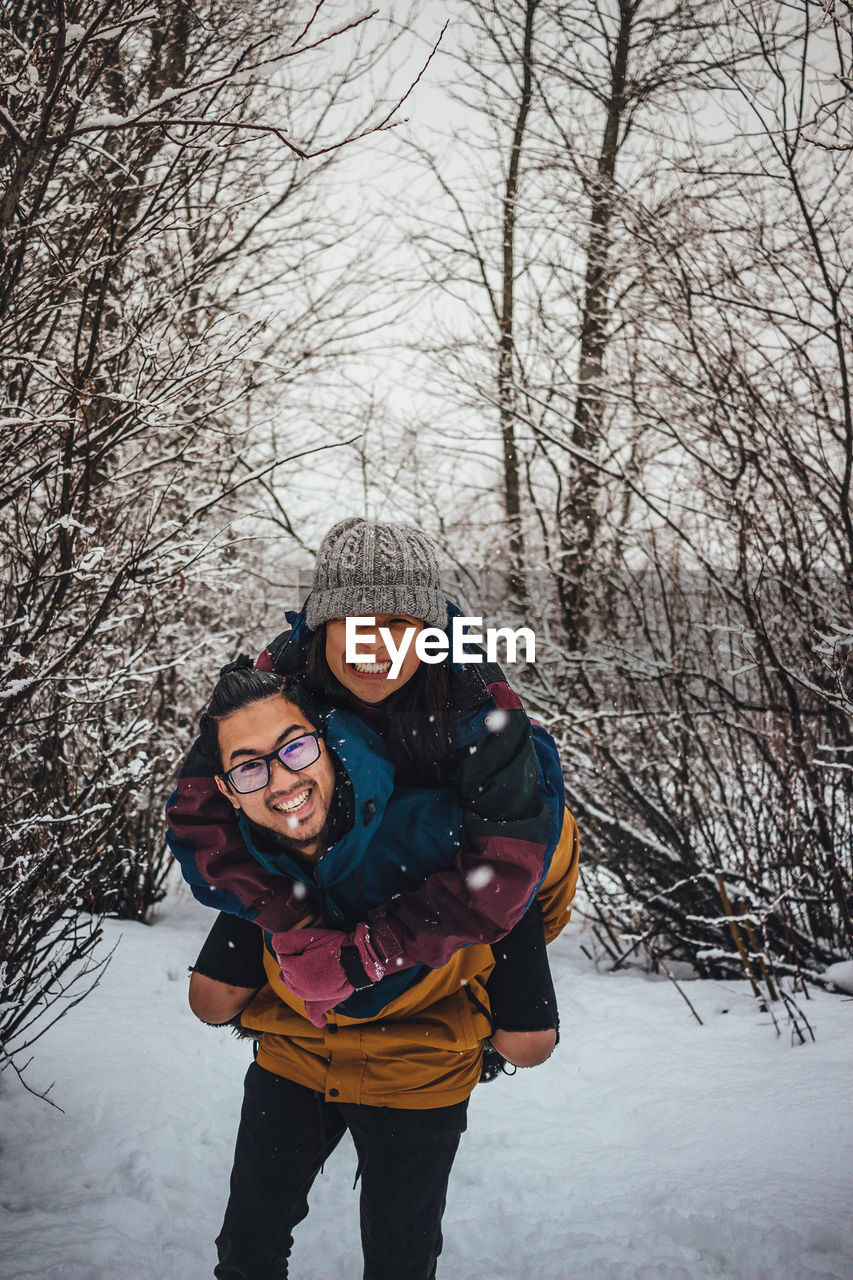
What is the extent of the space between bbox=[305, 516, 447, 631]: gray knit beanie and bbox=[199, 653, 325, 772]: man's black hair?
21cm

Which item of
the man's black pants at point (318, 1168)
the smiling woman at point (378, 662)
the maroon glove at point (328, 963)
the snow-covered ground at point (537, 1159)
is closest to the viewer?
the maroon glove at point (328, 963)

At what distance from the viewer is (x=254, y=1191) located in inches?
57.2

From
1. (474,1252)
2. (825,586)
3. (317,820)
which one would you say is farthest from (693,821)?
(317,820)

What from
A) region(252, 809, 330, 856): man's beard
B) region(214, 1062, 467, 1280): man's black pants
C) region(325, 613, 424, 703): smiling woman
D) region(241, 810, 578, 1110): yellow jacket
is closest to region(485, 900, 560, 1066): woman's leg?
region(241, 810, 578, 1110): yellow jacket

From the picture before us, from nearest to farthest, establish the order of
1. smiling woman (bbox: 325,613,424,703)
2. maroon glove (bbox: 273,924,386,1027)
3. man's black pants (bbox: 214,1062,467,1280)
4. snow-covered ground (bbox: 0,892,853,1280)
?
maroon glove (bbox: 273,924,386,1027), man's black pants (bbox: 214,1062,467,1280), smiling woman (bbox: 325,613,424,703), snow-covered ground (bbox: 0,892,853,1280)

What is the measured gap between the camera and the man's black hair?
1347mm

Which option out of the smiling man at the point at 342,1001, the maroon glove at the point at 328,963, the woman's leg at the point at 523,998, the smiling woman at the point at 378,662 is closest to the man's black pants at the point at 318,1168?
the smiling man at the point at 342,1001

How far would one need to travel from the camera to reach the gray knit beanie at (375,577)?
1.51 m

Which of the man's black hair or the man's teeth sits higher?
the man's black hair

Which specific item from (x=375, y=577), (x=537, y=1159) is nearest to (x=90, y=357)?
(x=375, y=577)

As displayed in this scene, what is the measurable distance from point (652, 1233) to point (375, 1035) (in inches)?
50.3

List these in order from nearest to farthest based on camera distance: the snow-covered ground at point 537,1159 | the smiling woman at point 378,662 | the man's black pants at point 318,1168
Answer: the man's black pants at point 318,1168
the smiling woman at point 378,662
the snow-covered ground at point 537,1159

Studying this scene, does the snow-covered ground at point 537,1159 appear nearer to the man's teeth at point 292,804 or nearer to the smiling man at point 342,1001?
the smiling man at point 342,1001

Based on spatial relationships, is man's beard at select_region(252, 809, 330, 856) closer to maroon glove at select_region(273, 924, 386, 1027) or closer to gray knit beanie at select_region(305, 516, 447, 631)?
maroon glove at select_region(273, 924, 386, 1027)
